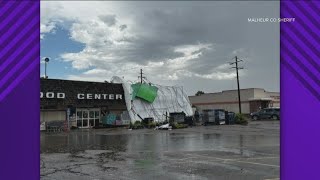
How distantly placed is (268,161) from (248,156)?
164 centimetres

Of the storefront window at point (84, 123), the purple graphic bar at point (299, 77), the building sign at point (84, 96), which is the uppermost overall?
the building sign at point (84, 96)

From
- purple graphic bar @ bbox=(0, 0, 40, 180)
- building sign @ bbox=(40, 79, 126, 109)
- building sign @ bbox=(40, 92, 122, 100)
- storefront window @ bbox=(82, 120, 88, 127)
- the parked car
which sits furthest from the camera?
the parked car

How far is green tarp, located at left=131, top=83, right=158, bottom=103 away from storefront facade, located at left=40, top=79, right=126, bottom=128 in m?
1.74

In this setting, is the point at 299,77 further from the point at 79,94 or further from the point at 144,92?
the point at 144,92

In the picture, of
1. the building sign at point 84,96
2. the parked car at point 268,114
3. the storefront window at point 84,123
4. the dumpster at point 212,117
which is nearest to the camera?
the building sign at point 84,96

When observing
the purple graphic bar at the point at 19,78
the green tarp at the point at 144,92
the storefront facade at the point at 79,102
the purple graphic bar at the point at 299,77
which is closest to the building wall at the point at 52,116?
the storefront facade at the point at 79,102

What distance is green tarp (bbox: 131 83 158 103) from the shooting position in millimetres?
46428

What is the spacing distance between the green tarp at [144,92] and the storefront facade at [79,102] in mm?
1741

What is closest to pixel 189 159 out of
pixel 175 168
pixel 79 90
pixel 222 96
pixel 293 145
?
pixel 175 168

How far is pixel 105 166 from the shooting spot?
12.4 metres

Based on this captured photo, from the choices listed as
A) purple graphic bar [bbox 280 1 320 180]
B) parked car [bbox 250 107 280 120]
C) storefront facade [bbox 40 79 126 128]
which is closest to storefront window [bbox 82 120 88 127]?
storefront facade [bbox 40 79 126 128]

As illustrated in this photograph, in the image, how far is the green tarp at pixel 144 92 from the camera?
46428 millimetres

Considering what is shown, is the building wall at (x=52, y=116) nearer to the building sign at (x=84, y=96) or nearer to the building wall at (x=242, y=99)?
the building sign at (x=84, y=96)

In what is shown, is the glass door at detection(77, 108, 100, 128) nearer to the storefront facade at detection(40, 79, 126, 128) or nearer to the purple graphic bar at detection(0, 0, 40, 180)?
the storefront facade at detection(40, 79, 126, 128)
